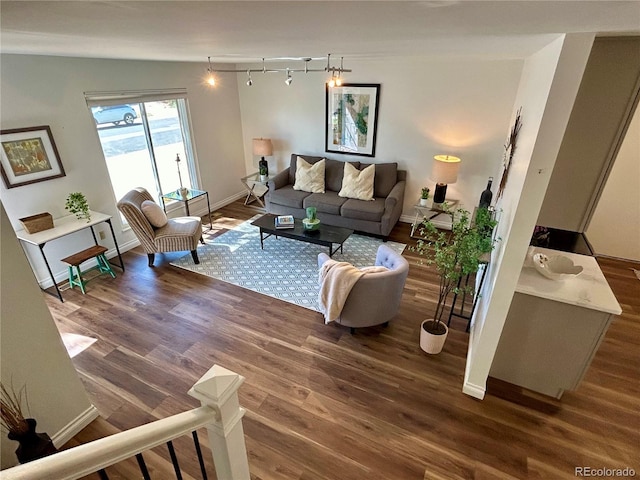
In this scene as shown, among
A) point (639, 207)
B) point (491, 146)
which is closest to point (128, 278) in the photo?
point (491, 146)

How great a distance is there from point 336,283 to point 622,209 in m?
4.02

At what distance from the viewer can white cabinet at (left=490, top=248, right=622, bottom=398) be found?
2156 millimetres

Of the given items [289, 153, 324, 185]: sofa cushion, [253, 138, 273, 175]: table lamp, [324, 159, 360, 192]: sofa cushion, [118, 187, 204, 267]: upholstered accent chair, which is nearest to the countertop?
[324, 159, 360, 192]: sofa cushion

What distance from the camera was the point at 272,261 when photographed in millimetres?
4285

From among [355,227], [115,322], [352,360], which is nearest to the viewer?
[352,360]

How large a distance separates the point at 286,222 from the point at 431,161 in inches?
94.7

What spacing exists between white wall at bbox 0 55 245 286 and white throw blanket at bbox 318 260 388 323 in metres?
3.15

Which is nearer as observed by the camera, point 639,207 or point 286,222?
point 639,207

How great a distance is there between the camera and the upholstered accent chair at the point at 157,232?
3.87 m

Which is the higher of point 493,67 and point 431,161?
point 493,67

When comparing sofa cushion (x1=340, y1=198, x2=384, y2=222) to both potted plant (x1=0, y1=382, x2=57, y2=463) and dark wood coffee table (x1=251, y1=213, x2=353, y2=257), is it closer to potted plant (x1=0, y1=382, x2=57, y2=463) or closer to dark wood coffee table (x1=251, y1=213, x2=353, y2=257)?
dark wood coffee table (x1=251, y1=213, x2=353, y2=257)

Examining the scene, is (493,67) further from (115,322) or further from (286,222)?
(115,322)

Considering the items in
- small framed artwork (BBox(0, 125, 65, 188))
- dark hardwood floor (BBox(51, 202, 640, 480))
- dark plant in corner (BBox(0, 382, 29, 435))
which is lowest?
dark hardwood floor (BBox(51, 202, 640, 480))

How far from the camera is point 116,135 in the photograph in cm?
424
